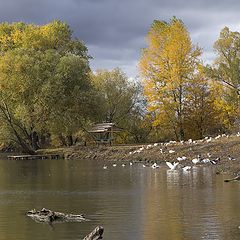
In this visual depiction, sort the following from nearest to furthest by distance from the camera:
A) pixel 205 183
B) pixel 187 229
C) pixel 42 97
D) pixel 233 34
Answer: pixel 187 229
pixel 205 183
pixel 42 97
pixel 233 34

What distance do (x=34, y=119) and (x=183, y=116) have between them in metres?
16.1

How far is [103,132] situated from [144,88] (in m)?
8.23

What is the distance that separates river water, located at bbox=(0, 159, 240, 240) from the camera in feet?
50.7

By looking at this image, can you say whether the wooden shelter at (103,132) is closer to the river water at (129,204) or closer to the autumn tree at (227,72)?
the autumn tree at (227,72)

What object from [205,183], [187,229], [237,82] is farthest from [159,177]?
[237,82]

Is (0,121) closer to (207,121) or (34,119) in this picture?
(34,119)

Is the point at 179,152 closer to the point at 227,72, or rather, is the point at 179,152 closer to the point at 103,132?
the point at 227,72

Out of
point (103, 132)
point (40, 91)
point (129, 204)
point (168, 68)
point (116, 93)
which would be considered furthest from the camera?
point (116, 93)

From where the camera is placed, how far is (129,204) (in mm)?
20953

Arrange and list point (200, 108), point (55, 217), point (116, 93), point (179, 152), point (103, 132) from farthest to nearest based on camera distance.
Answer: point (116, 93) < point (103, 132) < point (200, 108) < point (179, 152) < point (55, 217)

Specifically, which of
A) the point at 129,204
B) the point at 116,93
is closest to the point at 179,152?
the point at 129,204

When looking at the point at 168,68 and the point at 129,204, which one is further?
the point at 168,68

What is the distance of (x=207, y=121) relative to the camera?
64500 millimetres

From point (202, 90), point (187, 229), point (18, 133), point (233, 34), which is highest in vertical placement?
point (233, 34)
